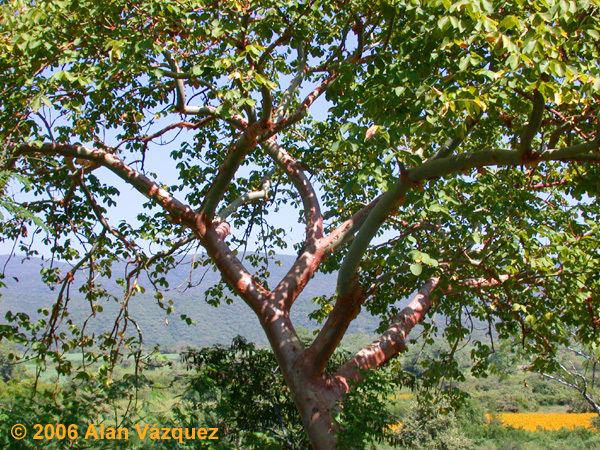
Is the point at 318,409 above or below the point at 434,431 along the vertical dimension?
below

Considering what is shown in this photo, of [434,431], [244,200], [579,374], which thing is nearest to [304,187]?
[244,200]

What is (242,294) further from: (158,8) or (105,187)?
(158,8)

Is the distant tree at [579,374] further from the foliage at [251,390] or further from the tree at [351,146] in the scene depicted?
the foliage at [251,390]

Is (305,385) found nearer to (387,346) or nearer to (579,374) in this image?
(387,346)

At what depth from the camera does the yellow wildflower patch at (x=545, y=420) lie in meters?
27.0

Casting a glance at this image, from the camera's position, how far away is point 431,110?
3.91 m

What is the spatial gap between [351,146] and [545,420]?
29.6 metres

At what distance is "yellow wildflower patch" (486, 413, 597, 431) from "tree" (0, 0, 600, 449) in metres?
22.1

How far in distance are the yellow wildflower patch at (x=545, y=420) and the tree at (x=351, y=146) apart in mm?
22149

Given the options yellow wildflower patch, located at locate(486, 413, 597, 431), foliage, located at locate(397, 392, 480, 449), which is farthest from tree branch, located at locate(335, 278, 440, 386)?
yellow wildflower patch, located at locate(486, 413, 597, 431)

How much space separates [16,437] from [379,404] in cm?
304

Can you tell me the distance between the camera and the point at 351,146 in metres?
3.87

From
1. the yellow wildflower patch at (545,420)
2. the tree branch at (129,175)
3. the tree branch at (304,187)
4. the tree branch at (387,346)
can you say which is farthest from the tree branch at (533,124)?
the yellow wildflower patch at (545,420)

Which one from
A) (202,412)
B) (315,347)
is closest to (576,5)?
(315,347)
